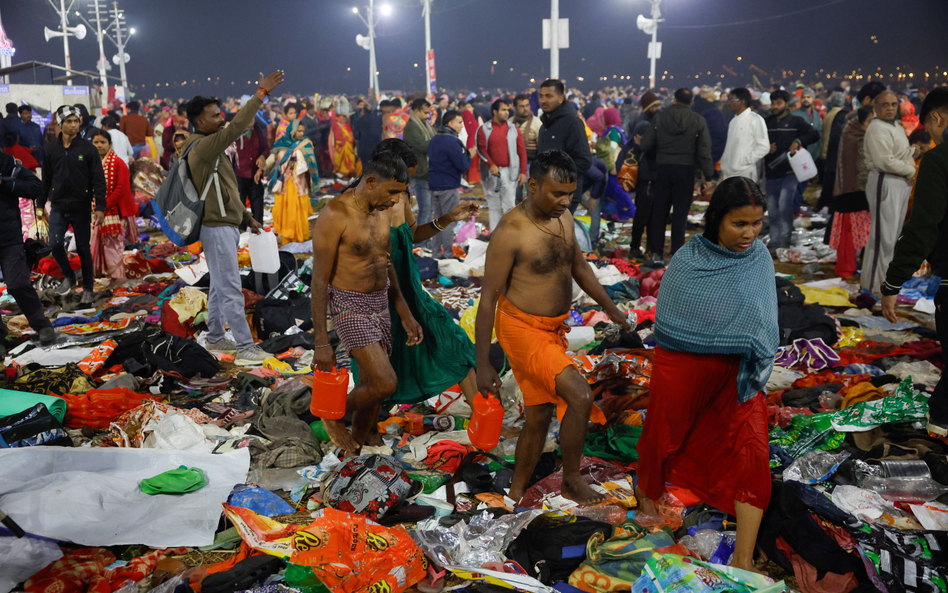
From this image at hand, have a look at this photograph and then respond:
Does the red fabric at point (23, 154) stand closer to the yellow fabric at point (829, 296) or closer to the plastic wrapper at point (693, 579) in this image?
the yellow fabric at point (829, 296)

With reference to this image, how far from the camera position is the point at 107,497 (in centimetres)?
358

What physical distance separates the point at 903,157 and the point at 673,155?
107 inches

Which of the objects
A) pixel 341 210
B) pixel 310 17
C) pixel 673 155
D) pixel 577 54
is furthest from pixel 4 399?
pixel 310 17

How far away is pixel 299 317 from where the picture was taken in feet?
23.1

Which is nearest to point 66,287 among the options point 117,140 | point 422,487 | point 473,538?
point 117,140

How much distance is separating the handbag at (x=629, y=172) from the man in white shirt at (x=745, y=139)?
46.7 inches

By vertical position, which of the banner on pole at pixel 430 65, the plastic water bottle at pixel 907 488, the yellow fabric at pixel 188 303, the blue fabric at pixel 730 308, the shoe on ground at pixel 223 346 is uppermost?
the banner on pole at pixel 430 65

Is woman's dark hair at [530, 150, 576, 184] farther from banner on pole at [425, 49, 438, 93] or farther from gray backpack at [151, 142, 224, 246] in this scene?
banner on pole at [425, 49, 438, 93]

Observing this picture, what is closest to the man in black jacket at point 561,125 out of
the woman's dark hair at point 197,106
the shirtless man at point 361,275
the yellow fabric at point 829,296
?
the yellow fabric at point 829,296

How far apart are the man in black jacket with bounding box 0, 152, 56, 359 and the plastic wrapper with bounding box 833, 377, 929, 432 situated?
6.40 metres

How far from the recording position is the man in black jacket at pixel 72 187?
7637 millimetres

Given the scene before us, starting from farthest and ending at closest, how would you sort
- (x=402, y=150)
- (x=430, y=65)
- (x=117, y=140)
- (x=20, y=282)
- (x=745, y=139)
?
1. (x=430, y=65)
2. (x=117, y=140)
3. (x=745, y=139)
4. (x=20, y=282)
5. (x=402, y=150)

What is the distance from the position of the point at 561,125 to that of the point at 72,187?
5.42 meters

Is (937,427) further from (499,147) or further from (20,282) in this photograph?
(20,282)
